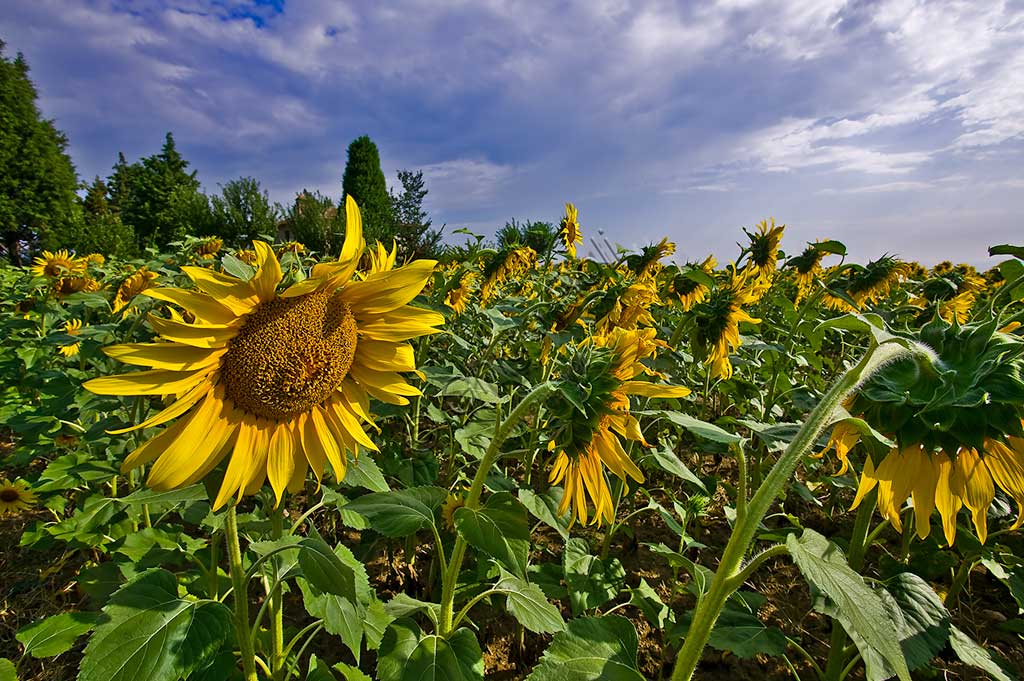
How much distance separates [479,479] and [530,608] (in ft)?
1.28

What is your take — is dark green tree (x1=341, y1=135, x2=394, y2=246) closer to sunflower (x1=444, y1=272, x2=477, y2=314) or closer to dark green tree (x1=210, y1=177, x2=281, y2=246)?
dark green tree (x1=210, y1=177, x2=281, y2=246)

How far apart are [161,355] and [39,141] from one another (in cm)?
3442

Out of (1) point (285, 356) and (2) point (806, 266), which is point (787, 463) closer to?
(1) point (285, 356)

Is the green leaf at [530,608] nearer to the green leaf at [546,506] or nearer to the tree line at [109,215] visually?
the green leaf at [546,506]

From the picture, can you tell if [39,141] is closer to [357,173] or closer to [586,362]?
[357,173]

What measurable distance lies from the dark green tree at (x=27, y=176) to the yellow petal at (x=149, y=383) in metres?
29.4

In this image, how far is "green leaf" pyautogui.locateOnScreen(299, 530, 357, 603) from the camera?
0.87m

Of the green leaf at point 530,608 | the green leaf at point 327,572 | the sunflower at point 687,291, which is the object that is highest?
the sunflower at point 687,291

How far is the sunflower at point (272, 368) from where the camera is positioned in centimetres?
89

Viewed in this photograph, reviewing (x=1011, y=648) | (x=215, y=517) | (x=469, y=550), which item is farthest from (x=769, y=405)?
(x=215, y=517)

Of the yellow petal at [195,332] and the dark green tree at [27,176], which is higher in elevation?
the dark green tree at [27,176]

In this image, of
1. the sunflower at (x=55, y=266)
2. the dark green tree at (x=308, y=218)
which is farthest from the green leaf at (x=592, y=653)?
the dark green tree at (x=308, y=218)

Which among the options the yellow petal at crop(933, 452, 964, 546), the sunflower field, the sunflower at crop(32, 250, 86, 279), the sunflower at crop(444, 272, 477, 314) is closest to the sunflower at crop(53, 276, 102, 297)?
the sunflower at crop(32, 250, 86, 279)

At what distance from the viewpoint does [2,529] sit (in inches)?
108
